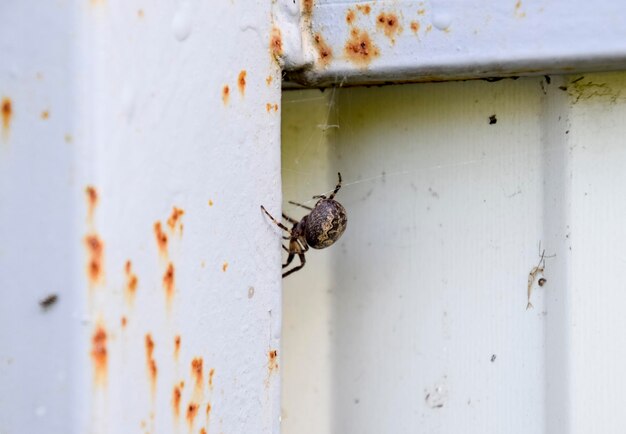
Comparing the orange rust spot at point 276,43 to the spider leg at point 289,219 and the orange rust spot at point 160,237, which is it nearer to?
the orange rust spot at point 160,237

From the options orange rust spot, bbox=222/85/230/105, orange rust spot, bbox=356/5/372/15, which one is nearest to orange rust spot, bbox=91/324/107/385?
orange rust spot, bbox=222/85/230/105

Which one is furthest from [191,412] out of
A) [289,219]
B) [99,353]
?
[289,219]

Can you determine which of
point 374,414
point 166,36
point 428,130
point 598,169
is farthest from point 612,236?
point 166,36

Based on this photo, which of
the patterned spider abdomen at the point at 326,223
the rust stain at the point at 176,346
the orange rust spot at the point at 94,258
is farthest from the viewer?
the patterned spider abdomen at the point at 326,223

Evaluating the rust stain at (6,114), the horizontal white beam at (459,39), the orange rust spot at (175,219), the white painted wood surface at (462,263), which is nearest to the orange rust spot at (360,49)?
the horizontal white beam at (459,39)

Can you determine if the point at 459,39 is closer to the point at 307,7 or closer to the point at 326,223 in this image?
the point at 307,7

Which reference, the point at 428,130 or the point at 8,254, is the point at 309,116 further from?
the point at 8,254
